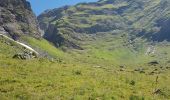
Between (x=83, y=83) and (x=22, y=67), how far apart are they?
11233 millimetres

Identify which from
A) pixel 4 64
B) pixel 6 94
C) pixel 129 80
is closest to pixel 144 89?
pixel 129 80

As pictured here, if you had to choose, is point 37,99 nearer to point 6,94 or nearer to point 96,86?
point 6,94

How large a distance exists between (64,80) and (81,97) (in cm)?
→ 924

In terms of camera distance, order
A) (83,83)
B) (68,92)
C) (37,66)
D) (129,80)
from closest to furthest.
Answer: (68,92)
(83,83)
(129,80)
(37,66)

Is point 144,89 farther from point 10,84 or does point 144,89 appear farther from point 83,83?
point 10,84

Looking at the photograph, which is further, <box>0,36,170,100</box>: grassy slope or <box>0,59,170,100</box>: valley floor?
<box>0,36,170,100</box>: grassy slope

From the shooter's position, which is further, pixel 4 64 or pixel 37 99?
pixel 4 64

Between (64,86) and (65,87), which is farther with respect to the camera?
(64,86)

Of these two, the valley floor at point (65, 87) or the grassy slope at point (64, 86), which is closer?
the valley floor at point (65, 87)

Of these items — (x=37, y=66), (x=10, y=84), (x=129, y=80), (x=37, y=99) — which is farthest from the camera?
(x=37, y=66)

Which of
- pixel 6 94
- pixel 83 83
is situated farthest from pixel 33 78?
pixel 6 94

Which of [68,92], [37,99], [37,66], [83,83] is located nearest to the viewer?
[37,99]

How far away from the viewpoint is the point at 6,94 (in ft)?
108

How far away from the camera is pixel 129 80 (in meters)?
45.1
